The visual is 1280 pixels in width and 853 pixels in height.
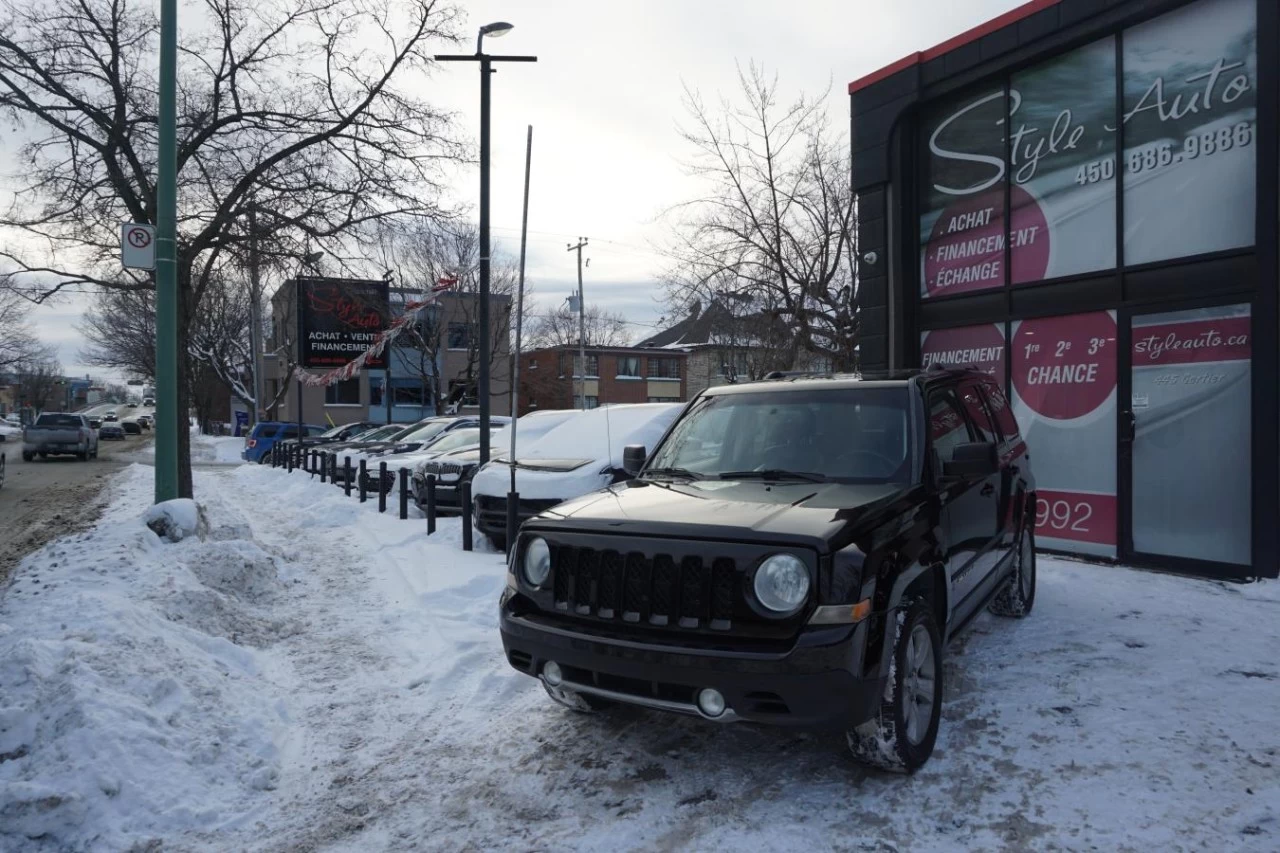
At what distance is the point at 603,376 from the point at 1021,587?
183 ft

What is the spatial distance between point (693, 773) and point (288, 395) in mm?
57759

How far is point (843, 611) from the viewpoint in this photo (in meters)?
3.21

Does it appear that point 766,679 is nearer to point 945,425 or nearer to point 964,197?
point 945,425

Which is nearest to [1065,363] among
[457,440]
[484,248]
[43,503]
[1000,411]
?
[1000,411]

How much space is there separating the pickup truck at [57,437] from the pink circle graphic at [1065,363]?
31.8 meters

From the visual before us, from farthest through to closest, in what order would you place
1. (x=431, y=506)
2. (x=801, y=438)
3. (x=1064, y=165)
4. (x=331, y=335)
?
(x=331, y=335), (x=431, y=506), (x=1064, y=165), (x=801, y=438)

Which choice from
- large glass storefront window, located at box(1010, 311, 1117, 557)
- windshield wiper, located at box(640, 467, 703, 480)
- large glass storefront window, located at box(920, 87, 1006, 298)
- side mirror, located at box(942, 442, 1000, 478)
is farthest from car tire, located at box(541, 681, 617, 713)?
large glass storefront window, located at box(920, 87, 1006, 298)

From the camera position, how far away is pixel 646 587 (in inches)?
139

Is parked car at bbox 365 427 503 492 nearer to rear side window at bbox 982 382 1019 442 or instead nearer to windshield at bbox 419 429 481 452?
windshield at bbox 419 429 481 452

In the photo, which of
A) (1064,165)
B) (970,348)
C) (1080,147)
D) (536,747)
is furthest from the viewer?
(970,348)

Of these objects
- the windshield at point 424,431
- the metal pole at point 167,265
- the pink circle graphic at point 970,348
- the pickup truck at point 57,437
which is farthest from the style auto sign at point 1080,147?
the pickup truck at point 57,437

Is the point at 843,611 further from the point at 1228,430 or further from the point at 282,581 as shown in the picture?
the point at 282,581

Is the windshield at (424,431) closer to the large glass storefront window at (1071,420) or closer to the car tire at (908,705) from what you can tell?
the large glass storefront window at (1071,420)

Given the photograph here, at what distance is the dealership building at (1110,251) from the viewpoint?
694 centimetres
